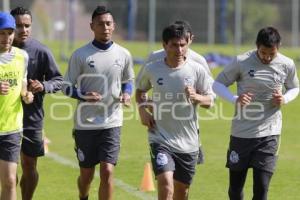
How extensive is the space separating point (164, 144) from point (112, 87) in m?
1.12

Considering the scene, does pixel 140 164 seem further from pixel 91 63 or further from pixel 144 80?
pixel 144 80

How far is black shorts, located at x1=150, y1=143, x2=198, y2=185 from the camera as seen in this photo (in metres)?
8.49

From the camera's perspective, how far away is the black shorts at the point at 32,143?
9.95m

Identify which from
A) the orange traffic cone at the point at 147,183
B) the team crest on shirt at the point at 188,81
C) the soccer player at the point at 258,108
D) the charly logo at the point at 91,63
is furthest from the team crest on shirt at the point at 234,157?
the orange traffic cone at the point at 147,183

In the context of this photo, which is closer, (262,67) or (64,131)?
(262,67)

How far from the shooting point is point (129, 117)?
21.4m

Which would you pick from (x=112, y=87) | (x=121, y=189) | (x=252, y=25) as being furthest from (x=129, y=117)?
(x=252, y=25)

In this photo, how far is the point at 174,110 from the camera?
8.55 m

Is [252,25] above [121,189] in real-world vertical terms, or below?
below

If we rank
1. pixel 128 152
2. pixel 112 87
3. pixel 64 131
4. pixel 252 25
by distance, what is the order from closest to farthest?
pixel 112 87 → pixel 128 152 → pixel 64 131 → pixel 252 25

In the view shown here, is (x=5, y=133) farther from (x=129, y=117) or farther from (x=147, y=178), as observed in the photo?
(x=129, y=117)

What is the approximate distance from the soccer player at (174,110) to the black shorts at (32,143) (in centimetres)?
168

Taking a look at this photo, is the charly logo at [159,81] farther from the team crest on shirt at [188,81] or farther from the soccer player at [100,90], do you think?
the soccer player at [100,90]

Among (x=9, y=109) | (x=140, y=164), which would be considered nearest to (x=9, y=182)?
(x=9, y=109)
